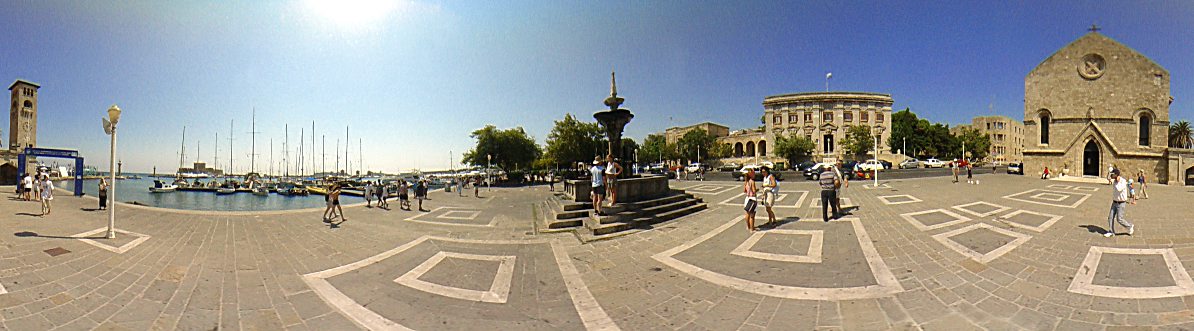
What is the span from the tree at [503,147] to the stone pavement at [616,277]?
26208 millimetres

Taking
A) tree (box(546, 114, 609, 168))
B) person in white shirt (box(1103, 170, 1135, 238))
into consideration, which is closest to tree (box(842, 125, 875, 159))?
tree (box(546, 114, 609, 168))

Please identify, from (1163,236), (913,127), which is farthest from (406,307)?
(913,127)

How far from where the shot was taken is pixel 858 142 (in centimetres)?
4703

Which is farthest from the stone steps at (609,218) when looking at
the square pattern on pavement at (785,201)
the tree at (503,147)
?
the tree at (503,147)

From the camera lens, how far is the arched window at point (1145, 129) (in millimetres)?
21469

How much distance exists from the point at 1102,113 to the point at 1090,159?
255cm

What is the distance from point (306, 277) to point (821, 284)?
610 centimetres

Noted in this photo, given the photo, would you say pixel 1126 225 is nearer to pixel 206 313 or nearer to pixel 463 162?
pixel 206 313

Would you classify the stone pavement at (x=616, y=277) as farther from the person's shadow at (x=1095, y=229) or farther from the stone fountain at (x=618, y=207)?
the stone fountain at (x=618, y=207)

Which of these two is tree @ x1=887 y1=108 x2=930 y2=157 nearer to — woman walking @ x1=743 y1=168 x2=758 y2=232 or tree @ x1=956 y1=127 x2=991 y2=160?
tree @ x1=956 y1=127 x2=991 y2=160

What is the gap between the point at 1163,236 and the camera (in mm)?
6340

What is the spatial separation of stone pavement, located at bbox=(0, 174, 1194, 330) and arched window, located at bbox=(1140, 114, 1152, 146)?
21.7 meters

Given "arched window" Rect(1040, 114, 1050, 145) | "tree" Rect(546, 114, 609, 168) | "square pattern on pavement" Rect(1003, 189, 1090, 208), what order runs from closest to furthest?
"square pattern on pavement" Rect(1003, 189, 1090, 208)
"arched window" Rect(1040, 114, 1050, 145)
"tree" Rect(546, 114, 609, 168)

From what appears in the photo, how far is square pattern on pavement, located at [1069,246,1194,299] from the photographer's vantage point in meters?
4.13
